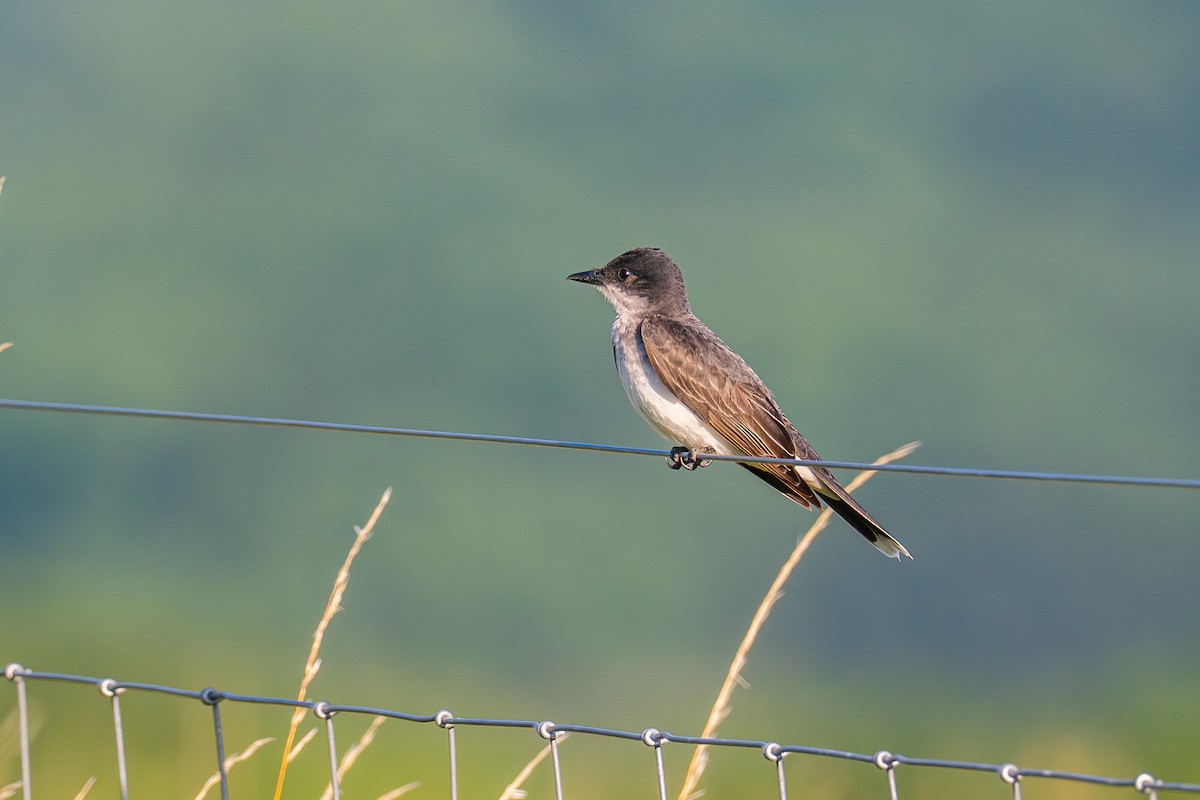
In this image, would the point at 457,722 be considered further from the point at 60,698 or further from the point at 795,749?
the point at 60,698

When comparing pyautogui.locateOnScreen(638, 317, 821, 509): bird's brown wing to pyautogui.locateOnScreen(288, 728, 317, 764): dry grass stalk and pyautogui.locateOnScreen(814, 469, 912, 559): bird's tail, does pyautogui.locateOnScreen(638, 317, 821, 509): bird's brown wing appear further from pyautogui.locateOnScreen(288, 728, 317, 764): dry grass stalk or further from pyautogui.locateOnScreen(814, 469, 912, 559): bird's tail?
pyautogui.locateOnScreen(288, 728, 317, 764): dry grass stalk

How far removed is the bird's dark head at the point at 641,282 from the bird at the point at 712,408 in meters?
0.29

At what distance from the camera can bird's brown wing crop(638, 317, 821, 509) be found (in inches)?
218

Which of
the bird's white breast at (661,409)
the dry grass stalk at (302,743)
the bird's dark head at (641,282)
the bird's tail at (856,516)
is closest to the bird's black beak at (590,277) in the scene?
the bird's dark head at (641,282)

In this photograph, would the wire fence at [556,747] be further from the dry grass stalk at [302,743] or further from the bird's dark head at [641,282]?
the bird's dark head at [641,282]

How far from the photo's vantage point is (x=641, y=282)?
20.9ft

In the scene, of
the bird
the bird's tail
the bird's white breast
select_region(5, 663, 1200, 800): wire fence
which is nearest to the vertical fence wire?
select_region(5, 663, 1200, 800): wire fence

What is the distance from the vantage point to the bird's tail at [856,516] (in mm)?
5336

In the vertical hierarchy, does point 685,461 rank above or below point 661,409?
below

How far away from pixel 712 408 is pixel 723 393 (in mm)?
97

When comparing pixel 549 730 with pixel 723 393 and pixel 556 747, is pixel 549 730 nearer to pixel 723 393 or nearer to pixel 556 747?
pixel 556 747

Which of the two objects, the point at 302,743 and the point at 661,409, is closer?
the point at 302,743

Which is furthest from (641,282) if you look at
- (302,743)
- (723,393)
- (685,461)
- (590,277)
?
(302,743)

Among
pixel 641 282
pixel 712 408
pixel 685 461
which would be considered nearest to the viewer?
pixel 685 461
